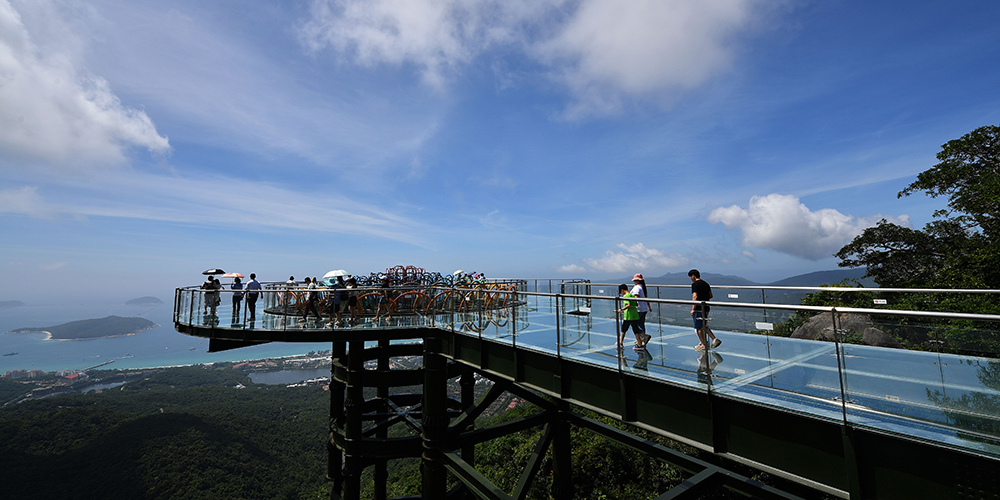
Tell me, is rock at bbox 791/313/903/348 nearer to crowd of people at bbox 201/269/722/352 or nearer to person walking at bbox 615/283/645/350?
crowd of people at bbox 201/269/722/352

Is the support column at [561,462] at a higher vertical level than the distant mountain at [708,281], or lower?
lower

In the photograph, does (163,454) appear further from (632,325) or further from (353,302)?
(632,325)

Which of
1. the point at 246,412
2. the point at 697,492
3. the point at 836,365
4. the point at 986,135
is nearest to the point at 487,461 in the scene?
the point at 697,492

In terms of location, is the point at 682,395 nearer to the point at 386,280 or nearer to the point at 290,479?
the point at 386,280

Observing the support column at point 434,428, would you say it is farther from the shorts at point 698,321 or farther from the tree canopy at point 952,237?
the tree canopy at point 952,237

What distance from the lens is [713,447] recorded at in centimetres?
520

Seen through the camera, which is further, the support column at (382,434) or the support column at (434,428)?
the support column at (382,434)

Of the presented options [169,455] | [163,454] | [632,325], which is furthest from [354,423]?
[163,454]

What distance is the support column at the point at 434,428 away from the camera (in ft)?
31.9

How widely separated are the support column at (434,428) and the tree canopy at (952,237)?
69.3 feet

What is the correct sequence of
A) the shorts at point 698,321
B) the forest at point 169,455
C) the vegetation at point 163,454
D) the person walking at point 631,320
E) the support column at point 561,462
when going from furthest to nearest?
1. the vegetation at point 163,454
2. the forest at point 169,455
3. the support column at point 561,462
4. the person walking at point 631,320
5. the shorts at point 698,321

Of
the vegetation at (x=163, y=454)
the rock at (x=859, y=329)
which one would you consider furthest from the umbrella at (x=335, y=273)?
the vegetation at (x=163, y=454)

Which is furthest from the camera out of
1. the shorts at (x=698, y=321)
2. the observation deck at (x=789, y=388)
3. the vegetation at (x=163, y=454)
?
the vegetation at (x=163, y=454)

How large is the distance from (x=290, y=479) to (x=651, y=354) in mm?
81323
